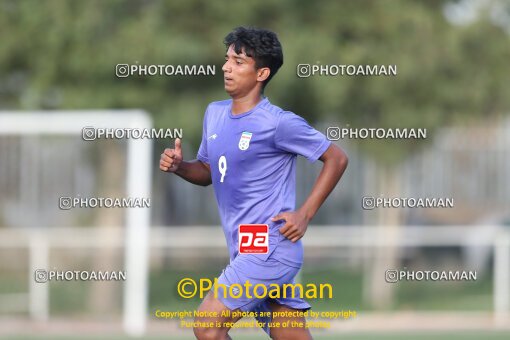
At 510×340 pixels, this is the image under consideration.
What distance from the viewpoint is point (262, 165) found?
6.34m

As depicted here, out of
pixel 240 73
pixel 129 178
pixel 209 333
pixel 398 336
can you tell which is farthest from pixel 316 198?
pixel 129 178

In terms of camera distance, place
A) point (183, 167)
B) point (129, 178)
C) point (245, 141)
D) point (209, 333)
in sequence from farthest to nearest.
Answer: point (129, 178)
point (183, 167)
point (245, 141)
point (209, 333)

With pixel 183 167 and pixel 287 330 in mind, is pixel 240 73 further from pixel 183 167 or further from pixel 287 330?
pixel 287 330

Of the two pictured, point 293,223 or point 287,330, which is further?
point 287,330

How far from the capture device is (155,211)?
19641mm

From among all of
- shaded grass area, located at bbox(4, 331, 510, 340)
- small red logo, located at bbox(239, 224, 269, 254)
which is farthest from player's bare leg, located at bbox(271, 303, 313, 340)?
shaded grass area, located at bbox(4, 331, 510, 340)

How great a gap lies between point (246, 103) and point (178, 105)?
8.27m

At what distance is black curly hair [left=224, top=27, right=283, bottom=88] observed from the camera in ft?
20.9

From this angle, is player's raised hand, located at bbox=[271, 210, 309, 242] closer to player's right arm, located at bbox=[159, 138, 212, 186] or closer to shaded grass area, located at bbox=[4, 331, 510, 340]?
player's right arm, located at bbox=[159, 138, 212, 186]

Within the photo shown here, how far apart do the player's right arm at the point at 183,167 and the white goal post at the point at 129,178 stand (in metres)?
6.07

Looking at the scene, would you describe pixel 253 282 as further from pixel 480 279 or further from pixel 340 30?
pixel 480 279

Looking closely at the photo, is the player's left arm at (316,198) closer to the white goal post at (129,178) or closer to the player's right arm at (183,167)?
the player's right arm at (183,167)

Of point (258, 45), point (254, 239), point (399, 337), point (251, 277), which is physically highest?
point (258, 45)

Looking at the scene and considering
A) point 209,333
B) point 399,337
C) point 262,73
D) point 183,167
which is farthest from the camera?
point 399,337
